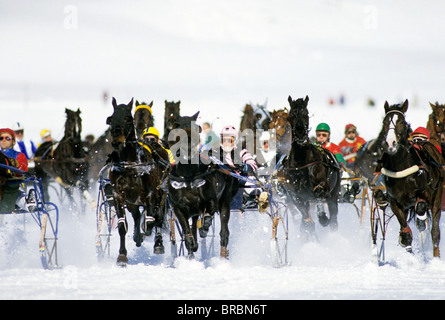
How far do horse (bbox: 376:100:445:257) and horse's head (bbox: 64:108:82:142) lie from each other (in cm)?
1155

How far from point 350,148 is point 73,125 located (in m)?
7.80

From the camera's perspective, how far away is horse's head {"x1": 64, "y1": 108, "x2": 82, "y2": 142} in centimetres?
2238

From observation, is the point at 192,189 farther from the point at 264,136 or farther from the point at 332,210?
the point at 264,136

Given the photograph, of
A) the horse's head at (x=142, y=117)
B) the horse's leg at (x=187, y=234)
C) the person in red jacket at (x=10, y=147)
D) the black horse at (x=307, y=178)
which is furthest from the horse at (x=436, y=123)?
the person in red jacket at (x=10, y=147)

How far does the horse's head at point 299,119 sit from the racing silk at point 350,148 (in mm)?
8406

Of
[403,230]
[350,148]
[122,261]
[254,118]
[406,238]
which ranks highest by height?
[254,118]

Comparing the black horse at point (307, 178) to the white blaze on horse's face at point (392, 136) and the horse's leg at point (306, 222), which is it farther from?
the white blaze on horse's face at point (392, 136)

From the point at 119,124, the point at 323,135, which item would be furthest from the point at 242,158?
the point at 323,135

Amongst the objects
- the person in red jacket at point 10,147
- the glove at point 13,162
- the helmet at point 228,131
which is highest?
the helmet at point 228,131

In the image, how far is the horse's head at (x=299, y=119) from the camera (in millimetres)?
14086

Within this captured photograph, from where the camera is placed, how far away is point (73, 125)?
883 inches

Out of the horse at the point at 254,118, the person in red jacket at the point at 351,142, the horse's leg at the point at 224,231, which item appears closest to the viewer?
the horse's leg at the point at 224,231

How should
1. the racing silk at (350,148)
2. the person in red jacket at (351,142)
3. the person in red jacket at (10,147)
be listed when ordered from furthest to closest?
the person in red jacket at (351,142) < the racing silk at (350,148) < the person in red jacket at (10,147)
